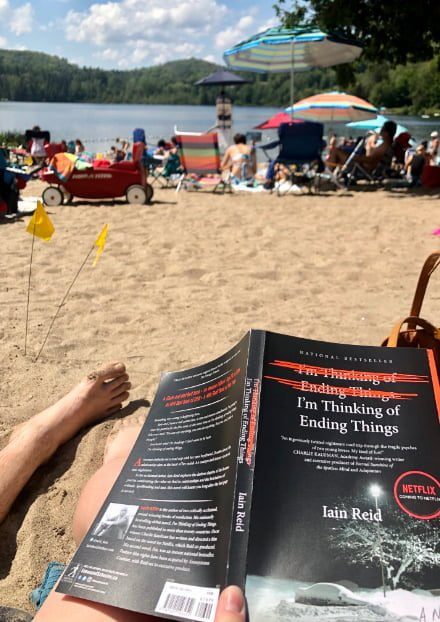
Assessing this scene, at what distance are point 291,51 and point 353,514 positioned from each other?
10.3m

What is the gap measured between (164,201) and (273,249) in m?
3.15

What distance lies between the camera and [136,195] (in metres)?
7.11

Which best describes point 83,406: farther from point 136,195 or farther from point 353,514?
point 136,195

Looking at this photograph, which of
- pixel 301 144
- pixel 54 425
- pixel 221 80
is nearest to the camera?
pixel 54 425

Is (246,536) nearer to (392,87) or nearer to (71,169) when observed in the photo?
(71,169)

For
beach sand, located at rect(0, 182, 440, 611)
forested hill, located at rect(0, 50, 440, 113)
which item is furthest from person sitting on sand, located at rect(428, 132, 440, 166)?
forested hill, located at rect(0, 50, 440, 113)

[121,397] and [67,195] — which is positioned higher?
[67,195]

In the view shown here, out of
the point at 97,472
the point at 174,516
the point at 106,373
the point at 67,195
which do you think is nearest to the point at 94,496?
the point at 97,472

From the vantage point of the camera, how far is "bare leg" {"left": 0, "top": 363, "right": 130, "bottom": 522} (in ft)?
5.34

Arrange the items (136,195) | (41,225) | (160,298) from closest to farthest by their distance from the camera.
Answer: (41,225) < (160,298) < (136,195)

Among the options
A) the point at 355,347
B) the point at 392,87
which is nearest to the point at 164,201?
the point at 355,347

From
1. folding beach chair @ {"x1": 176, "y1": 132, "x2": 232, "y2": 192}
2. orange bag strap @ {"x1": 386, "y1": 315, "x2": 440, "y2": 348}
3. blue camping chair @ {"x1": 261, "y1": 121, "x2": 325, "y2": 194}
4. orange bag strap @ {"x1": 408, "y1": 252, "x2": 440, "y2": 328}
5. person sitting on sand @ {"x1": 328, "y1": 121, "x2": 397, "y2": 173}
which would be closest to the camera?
orange bag strap @ {"x1": 386, "y1": 315, "x2": 440, "y2": 348}

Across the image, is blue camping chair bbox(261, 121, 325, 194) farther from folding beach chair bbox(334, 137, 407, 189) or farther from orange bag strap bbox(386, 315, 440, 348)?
orange bag strap bbox(386, 315, 440, 348)

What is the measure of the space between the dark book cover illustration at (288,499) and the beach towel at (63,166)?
6.22m
